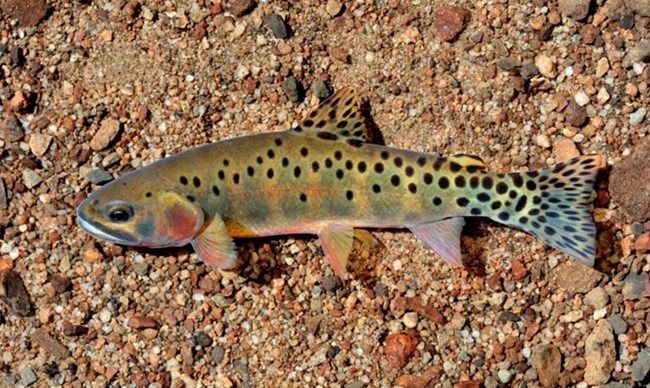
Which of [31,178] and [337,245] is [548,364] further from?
[31,178]

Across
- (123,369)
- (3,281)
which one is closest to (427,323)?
(123,369)

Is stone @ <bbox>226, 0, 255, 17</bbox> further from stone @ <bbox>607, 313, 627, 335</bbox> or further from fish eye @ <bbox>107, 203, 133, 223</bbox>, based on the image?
stone @ <bbox>607, 313, 627, 335</bbox>

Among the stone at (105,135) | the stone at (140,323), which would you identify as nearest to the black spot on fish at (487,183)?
the stone at (140,323)

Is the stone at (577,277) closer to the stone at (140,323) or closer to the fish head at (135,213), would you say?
the fish head at (135,213)

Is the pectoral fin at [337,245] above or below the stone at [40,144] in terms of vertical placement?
below

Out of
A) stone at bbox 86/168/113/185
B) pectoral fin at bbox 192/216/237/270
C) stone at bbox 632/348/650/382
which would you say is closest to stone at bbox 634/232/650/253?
stone at bbox 632/348/650/382

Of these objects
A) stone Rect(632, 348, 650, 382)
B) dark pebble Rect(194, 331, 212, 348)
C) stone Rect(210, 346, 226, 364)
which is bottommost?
stone Rect(632, 348, 650, 382)
